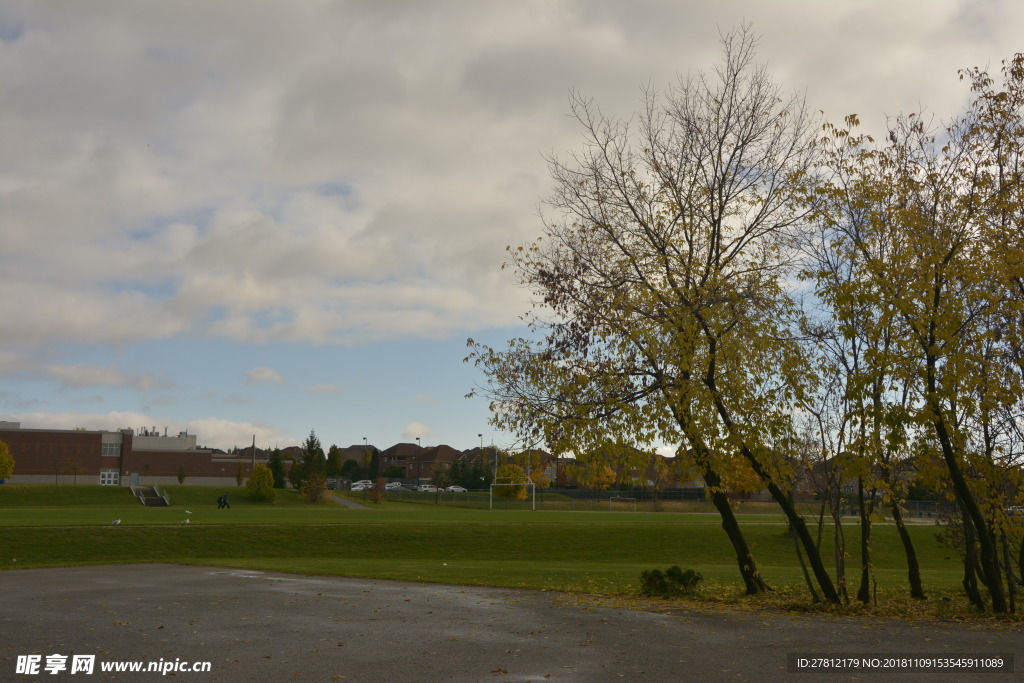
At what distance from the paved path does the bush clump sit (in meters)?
1.87

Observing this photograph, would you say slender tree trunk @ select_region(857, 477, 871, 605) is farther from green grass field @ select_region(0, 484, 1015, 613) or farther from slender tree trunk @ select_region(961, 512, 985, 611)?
green grass field @ select_region(0, 484, 1015, 613)

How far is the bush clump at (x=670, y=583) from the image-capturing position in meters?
17.0

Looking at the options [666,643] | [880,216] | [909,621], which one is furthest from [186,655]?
[880,216]

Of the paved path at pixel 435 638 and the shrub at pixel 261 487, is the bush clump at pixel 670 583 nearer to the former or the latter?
the paved path at pixel 435 638

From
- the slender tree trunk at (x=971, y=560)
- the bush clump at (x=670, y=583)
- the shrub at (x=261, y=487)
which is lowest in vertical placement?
the shrub at (x=261, y=487)

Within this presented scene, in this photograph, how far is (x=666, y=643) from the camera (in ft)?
36.3

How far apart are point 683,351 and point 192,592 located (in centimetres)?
1147

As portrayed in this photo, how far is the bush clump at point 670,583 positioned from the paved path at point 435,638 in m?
1.87

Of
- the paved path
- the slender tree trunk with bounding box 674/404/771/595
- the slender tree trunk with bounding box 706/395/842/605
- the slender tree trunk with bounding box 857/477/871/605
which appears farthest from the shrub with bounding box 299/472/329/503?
the slender tree trunk with bounding box 857/477/871/605

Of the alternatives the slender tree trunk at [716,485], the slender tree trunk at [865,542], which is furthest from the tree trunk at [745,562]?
the slender tree trunk at [865,542]

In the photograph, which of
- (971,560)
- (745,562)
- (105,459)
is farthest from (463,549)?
(105,459)

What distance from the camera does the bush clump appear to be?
55.9 feet

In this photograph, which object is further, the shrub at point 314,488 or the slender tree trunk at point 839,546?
the shrub at point 314,488

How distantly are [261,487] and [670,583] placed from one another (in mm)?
62895
